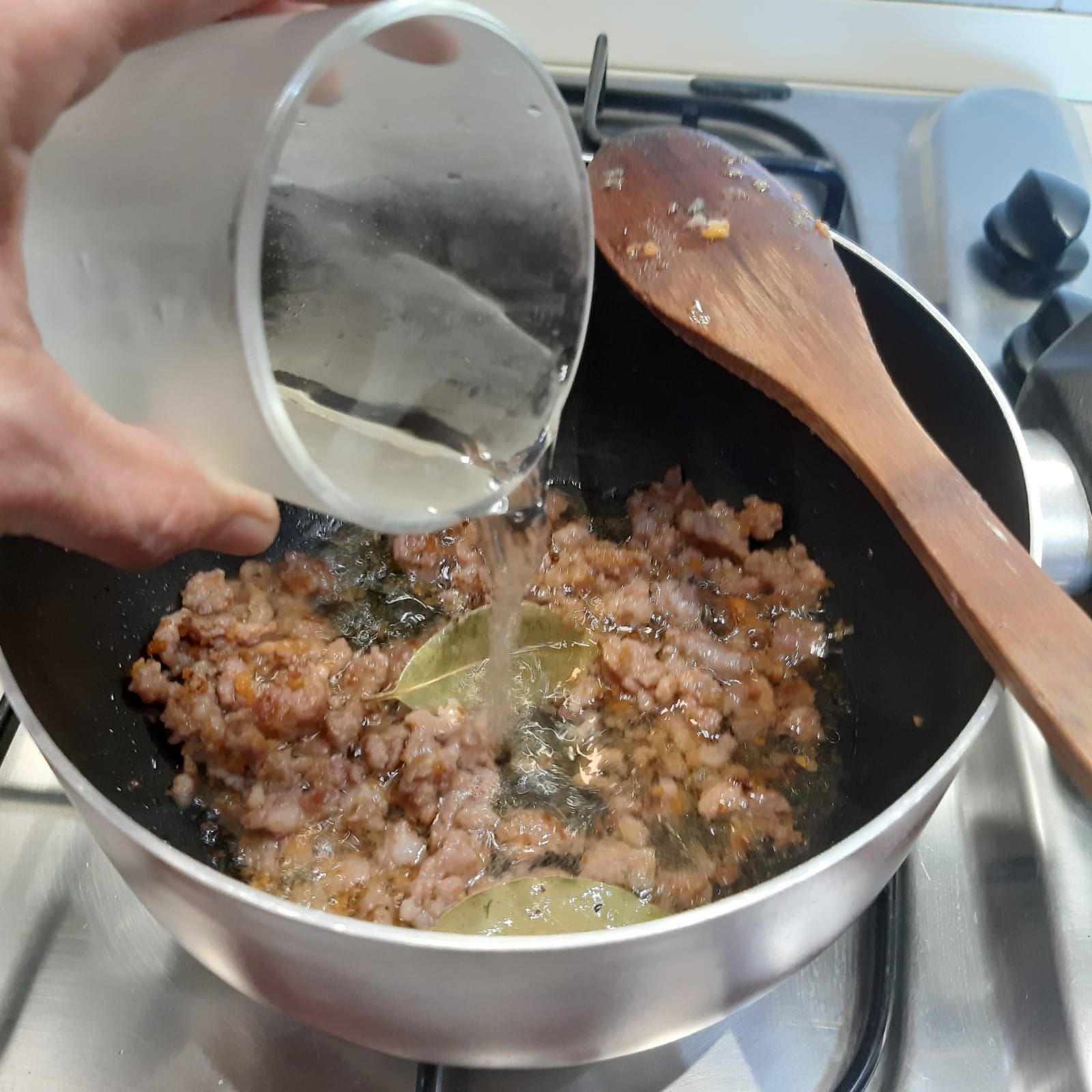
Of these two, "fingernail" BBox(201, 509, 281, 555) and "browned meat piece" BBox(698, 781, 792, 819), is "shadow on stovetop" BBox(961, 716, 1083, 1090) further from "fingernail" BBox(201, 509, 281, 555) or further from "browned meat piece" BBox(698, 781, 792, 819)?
"fingernail" BBox(201, 509, 281, 555)

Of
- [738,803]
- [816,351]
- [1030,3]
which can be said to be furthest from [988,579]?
[1030,3]

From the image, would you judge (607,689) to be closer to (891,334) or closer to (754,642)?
(754,642)

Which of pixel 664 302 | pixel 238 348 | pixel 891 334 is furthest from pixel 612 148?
pixel 238 348

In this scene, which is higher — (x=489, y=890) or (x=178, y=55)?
(x=178, y=55)

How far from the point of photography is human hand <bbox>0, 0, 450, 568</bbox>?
0.51 m

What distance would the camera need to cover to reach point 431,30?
64 centimetres

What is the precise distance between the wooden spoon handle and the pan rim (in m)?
0.04

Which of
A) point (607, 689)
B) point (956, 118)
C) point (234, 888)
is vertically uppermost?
point (956, 118)

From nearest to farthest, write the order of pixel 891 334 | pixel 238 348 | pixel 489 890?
pixel 238 348, pixel 489 890, pixel 891 334

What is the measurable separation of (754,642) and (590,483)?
32cm

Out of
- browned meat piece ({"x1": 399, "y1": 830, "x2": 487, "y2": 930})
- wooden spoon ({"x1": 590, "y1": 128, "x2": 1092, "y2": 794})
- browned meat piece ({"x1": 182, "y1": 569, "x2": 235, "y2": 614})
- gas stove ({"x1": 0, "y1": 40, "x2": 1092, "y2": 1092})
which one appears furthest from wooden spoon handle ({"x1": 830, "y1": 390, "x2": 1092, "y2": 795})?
browned meat piece ({"x1": 182, "y1": 569, "x2": 235, "y2": 614})

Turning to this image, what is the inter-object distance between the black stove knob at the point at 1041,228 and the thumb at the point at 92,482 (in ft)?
3.56

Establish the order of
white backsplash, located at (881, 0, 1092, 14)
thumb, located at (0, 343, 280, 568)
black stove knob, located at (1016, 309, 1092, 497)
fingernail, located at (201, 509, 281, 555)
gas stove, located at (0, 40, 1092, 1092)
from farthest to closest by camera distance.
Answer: white backsplash, located at (881, 0, 1092, 14)
black stove knob, located at (1016, 309, 1092, 497)
gas stove, located at (0, 40, 1092, 1092)
fingernail, located at (201, 509, 281, 555)
thumb, located at (0, 343, 280, 568)

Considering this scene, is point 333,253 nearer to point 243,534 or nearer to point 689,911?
point 243,534
